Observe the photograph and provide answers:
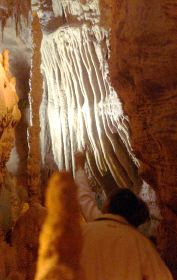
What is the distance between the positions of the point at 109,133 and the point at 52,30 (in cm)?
213

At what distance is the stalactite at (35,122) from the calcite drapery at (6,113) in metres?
1.01

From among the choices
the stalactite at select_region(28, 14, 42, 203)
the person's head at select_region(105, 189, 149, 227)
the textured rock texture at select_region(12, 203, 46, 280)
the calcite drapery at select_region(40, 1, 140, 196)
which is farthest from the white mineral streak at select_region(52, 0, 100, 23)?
the person's head at select_region(105, 189, 149, 227)

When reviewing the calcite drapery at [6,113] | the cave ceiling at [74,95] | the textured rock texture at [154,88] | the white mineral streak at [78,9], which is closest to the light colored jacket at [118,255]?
the textured rock texture at [154,88]

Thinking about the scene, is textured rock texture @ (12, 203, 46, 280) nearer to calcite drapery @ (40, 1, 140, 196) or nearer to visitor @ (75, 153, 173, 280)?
calcite drapery @ (40, 1, 140, 196)

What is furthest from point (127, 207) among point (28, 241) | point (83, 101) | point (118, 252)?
point (83, 101)

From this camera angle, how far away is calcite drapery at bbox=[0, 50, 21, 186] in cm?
521

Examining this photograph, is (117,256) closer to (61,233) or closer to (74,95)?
(61,233)

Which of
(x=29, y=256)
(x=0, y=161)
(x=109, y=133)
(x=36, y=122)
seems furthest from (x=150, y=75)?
(x=109, y=133)

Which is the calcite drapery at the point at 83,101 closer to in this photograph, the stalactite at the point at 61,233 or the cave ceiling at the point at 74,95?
the cave ceiling at the point at 74,95

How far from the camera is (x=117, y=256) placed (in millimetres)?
1909

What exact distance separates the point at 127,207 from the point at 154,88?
78.5 inches

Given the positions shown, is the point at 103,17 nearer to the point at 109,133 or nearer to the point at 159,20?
the point at 109,133

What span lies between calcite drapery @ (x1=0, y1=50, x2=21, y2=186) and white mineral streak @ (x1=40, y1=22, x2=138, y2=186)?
2.27 m

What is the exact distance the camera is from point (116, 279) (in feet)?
6.19
